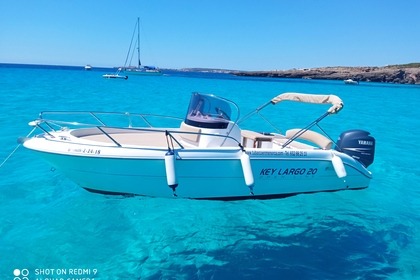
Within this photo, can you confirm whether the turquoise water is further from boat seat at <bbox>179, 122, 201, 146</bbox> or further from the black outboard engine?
boat seat at <bbox>179, 122, 201, 146</bbox>

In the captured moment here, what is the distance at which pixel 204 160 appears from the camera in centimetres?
575

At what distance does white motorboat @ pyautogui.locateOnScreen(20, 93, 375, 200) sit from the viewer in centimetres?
556

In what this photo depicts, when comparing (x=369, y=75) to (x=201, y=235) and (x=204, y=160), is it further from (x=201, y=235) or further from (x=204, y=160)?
(x=201, y=235)

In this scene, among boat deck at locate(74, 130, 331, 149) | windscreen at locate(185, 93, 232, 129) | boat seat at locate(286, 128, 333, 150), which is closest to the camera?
windscreen at locate(185, 93, 232, 129)

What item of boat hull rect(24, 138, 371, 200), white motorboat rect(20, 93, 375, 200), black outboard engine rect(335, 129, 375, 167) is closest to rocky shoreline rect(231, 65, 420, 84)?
black outboard engine rect(335, 129, 375, 167)

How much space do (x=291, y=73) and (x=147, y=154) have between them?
5098 inches

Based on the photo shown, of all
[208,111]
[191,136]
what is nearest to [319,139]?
[208,111]

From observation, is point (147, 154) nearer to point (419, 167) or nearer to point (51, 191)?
point (51, 191)

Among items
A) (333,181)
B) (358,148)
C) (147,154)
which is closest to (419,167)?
(358,148)

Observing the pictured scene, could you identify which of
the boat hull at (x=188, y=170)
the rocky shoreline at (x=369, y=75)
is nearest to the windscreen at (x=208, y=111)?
the boat hull at (x=188, y=170)

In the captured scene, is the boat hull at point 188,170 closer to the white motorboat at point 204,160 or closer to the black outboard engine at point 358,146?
the white motorboat at point 204,160

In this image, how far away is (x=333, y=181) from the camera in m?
6.95

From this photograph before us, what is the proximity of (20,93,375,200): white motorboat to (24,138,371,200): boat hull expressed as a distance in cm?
2

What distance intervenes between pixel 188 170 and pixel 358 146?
3917 millimetres
